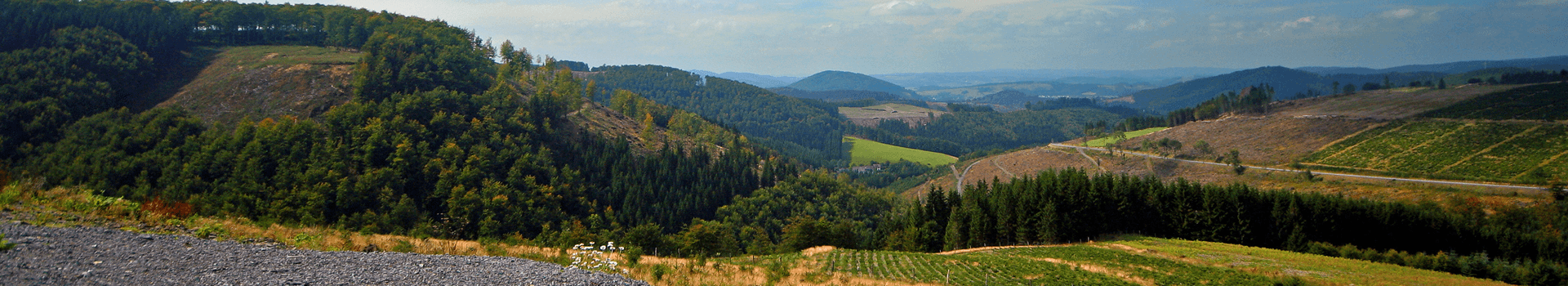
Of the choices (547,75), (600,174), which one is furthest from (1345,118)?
(547,75)

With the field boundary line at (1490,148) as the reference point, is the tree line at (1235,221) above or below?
below

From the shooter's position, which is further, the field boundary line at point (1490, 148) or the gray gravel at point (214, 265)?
the field boundary line at point (1490, 148)

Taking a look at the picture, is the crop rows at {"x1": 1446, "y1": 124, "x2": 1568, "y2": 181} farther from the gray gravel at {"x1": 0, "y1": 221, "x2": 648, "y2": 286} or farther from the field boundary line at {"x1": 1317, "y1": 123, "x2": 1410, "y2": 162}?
the gray gravel at {"x1": 0, "y1": 221, "x2": 648, "y2": 286}

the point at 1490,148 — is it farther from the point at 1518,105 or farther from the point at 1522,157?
the point at 1518,105

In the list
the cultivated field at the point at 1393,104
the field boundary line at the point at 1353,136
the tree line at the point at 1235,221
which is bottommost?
the tree line at the point at 1235,221

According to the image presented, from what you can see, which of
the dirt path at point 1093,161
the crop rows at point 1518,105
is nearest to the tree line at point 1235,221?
the dirt path at point 1093,161

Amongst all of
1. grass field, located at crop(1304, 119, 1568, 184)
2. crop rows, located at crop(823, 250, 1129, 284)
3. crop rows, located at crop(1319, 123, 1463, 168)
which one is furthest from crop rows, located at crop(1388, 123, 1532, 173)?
crop rows, located at crop(823, 250, 1129, 284)

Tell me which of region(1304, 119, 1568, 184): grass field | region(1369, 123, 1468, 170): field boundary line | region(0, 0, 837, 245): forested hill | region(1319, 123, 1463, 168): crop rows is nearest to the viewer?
region(0, 0, 837, 245): forested hill

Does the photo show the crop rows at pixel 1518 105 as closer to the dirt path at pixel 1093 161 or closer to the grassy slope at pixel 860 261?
the dirt path at pixel 1093 161
